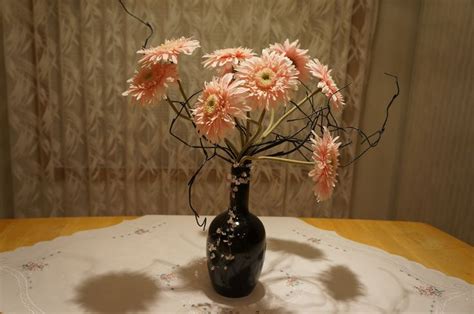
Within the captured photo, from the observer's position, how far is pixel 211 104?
0.88 m

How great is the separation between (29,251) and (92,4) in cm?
132

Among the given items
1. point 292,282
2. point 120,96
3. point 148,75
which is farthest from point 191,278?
point 120,96

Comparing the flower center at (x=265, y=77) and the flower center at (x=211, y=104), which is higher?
the flower center at (x=265, y=77)

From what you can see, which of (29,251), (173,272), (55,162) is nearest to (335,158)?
(173,272)

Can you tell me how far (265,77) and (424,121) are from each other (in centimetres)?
171

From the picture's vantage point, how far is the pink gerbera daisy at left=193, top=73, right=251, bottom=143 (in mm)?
861

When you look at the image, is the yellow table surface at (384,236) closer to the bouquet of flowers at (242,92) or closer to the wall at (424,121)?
the bouquet of flowers at (242,92)

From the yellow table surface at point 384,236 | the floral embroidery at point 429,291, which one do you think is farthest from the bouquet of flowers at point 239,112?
the yellow table surface at point 384,236

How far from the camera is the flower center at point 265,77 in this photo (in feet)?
2.87

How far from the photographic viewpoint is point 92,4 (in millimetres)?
2129

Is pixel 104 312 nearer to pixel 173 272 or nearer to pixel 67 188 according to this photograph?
pixel 173 272

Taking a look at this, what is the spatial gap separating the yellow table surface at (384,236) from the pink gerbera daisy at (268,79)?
71 centimetres

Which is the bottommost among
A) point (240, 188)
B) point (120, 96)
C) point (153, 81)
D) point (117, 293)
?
point (117, 293)

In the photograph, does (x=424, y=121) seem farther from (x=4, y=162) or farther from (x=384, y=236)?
(x=4, y=162)
